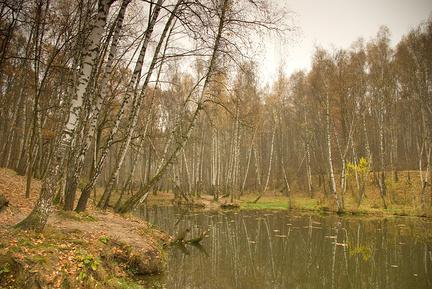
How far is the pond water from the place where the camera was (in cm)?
727

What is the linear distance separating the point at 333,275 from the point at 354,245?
3722 millimetres

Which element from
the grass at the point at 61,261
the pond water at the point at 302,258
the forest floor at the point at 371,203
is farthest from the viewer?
the forest floor at the point at 371,203

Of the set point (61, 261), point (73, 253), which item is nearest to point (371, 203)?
point (73, 253)

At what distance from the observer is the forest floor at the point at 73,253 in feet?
14.9

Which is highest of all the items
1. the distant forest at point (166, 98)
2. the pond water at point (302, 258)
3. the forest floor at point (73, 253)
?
the distant forest at point (166, 98)

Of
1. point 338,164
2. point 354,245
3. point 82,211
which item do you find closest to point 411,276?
point 354,245

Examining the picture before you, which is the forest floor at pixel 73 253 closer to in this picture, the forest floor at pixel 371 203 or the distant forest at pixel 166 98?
the distant forest at pixel 166 98

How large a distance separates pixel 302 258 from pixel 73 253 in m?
6.49

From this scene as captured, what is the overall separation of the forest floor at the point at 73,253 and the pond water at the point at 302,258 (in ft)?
2.39

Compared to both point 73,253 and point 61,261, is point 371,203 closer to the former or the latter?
point 73,253

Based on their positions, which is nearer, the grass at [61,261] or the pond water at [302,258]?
the grass at [61,261]

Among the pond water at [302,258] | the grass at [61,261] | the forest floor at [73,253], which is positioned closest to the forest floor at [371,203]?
the pond water at [302,258]

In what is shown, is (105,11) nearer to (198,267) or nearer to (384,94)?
(198,267)

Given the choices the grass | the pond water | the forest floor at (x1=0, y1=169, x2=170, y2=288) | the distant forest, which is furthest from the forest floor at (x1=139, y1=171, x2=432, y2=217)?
the grass
